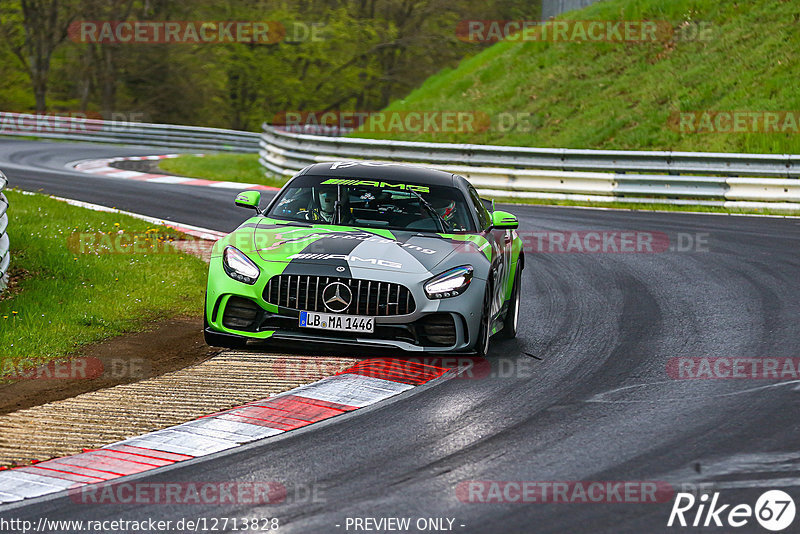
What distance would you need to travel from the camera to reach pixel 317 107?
177 feet

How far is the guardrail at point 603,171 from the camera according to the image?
18.9 metres

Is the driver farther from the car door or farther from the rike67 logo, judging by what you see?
the rike67 logo

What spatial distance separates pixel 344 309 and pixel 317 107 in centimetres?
4751

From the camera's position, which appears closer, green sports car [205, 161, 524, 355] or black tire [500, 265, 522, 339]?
green sports car [205, 161, 524, 355]

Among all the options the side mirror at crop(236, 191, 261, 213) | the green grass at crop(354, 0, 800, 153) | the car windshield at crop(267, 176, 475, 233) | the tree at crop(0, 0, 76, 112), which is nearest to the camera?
the car windshield at crop(267, 176, 475, 233)

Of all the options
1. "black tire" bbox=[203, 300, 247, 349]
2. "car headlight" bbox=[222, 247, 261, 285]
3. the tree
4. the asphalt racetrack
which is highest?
the tree

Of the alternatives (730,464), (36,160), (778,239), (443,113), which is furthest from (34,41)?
(730,464)

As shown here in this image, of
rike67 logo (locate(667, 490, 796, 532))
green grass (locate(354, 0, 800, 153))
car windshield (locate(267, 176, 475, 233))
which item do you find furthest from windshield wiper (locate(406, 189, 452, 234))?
green grass (locate(354, 0, 800, 153))

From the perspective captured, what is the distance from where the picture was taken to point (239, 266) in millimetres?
7785

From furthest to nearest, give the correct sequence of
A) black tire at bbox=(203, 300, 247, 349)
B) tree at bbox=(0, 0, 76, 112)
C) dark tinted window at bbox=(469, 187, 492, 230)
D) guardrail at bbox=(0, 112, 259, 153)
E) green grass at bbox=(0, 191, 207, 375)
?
tree at bbox=(0, 0, 76, 112)
guardrail at bbox=(0, 112, 259, 153)
dark tinted window at bbox=(469, 187, 492, 230)
green grass at bbox=(0, 191, 207, 375)
black tire at bbox=(203, 300, 247, 349)

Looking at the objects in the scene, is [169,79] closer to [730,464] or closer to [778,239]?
[778,239]

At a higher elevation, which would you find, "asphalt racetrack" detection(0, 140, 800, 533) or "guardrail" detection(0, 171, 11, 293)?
"guardrail" detection(0, 171, 11, 293)

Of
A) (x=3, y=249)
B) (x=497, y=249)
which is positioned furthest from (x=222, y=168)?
(x=497, y=249)

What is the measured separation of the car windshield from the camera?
871 centimetres
